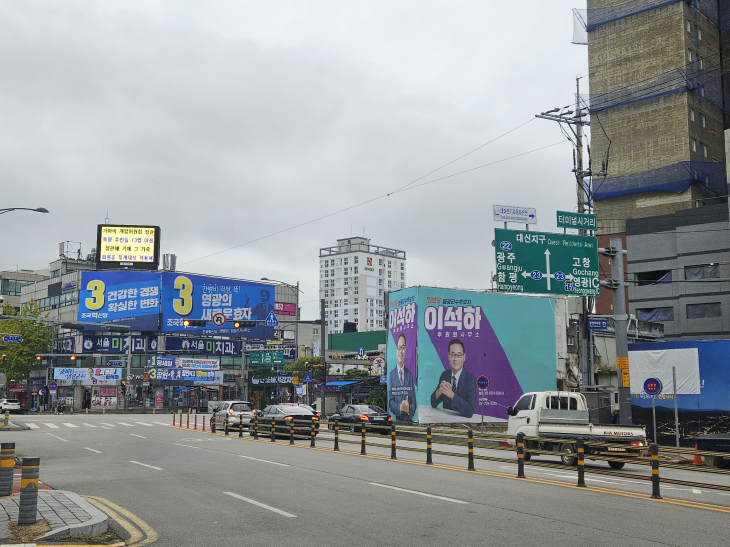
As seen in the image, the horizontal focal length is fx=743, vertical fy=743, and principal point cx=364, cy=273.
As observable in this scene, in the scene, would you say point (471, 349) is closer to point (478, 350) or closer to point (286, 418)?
point (478, 350)

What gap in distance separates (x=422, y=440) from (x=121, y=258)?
215 ft

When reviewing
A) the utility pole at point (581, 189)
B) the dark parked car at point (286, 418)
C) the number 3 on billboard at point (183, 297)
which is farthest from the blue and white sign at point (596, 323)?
the number 3 on billboard at point (183, 297)

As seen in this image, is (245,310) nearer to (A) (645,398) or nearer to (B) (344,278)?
(A) (645,398)

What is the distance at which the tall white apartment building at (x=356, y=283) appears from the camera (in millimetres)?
191500

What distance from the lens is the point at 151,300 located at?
84.8 m

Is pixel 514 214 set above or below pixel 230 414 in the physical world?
above

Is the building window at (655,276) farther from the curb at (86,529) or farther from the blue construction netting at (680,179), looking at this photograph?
the curb at (86,529)

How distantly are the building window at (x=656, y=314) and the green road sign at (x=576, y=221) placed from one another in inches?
1507

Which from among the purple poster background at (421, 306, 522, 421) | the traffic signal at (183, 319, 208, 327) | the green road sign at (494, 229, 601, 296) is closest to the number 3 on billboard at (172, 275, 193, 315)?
the traffic signal at (183, 319, 208, 327)

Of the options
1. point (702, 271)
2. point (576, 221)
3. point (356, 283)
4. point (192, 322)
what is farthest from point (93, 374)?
point (356, 283)

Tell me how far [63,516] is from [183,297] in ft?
254

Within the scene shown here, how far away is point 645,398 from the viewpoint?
30938mm

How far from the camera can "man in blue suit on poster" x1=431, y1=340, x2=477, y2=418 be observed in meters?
40.0

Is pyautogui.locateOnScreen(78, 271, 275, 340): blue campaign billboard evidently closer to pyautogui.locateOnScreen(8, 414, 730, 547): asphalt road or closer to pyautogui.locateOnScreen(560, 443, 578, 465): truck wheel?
pyautogui.locateOnScreen(8, 414, 730, 547): asphalt road
